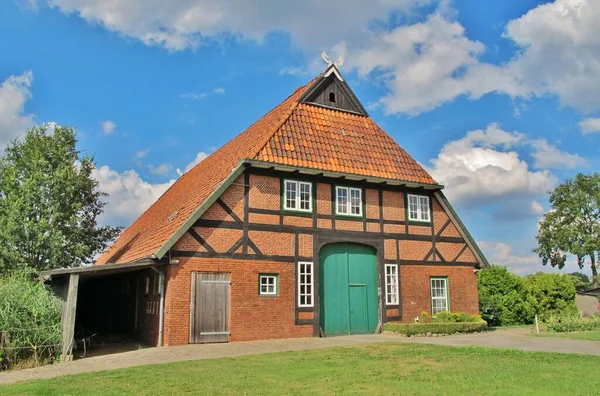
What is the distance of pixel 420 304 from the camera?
68.8ft

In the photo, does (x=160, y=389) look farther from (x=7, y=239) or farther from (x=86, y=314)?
(x=86, y=314)

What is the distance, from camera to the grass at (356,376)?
872 centimetres

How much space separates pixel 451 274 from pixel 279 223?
27.1ft

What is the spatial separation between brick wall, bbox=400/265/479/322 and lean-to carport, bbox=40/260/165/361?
31.1 feet

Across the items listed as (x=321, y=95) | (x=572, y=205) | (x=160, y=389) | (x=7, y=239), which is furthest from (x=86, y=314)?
(x=572, y=205)

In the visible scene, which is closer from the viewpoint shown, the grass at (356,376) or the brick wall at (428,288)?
the grass at (356,376)

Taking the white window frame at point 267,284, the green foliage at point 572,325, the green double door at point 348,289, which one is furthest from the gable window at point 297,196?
the green foliage at point 572,325

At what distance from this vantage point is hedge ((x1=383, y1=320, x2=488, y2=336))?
18.4m

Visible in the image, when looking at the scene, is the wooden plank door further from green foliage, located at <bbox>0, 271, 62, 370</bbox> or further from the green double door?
green foliage, located at <bbox>0, 271, 62, 370</bbox>

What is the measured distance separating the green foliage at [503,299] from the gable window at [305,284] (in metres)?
11.5

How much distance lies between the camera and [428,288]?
21281mm

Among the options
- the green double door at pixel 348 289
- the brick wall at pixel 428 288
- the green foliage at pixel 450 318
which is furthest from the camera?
the brick wall at pixel 428 288

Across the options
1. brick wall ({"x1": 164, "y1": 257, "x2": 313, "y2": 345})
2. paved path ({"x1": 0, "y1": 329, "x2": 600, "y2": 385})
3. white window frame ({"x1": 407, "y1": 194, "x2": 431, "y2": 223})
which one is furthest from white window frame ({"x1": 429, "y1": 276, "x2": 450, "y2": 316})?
brick wall ({"x1": 164, "y1": 257, "x2": 313, "y2": 345})

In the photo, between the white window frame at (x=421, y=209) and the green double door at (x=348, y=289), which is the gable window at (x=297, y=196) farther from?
the white window frame at (x=421, y=209)
